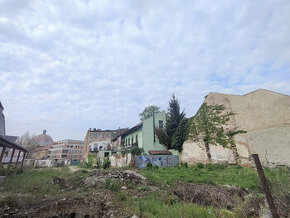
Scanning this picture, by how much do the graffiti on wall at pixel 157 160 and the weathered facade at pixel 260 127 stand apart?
5.40 metres

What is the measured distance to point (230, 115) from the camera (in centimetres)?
1341

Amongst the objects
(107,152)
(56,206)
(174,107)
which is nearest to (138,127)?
(174,107)

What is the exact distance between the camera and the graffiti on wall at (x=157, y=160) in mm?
17859

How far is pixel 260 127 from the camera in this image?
11.1 m

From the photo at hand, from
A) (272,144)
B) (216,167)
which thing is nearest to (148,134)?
(216,167)

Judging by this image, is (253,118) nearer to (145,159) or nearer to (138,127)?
(145,159)

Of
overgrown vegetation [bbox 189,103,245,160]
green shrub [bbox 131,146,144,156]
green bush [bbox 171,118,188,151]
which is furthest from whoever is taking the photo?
green shrub [bbox 131,146,144,156]

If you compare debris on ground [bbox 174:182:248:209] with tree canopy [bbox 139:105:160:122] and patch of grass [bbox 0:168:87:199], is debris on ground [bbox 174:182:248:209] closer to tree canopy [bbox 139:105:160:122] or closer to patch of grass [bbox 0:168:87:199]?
patch of grass [bbox 0:168:87:199]

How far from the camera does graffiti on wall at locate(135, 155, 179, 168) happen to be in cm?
1786

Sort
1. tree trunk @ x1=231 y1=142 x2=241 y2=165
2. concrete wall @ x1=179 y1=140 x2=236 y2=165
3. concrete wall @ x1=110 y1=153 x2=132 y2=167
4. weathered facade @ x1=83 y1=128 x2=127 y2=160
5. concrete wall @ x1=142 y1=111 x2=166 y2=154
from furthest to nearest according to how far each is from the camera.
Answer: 1. weathered facade @ x1=83 y1=128 x2=127 y2=160
2. concrete wall @ x1=142 y1=111 x2=166 y2=154
3. concrete wall @ x1=110 y1=153 x2=132 y2=167
4. concrete wall @ x1=179 y1=140 x2=236 y2=165
5. tree trunk @ x1=231 y1=142 x2=241 y2=165

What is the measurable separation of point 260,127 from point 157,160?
1102cm

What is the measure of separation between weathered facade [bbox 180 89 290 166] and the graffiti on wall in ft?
Answer: 17.7

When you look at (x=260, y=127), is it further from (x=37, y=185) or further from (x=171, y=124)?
(x=37, y=185)

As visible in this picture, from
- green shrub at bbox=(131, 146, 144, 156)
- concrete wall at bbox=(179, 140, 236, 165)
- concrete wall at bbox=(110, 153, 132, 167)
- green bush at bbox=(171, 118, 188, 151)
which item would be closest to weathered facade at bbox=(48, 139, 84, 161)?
concrete wall at bbox=(110, 153, 132, 167)
